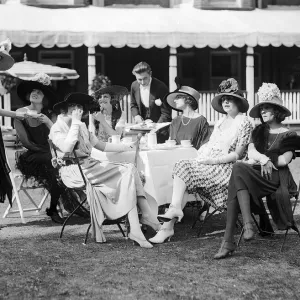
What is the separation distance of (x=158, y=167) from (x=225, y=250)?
1718 millimetres

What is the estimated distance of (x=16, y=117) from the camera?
868 cm

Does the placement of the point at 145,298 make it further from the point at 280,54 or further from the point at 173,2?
the point at 280,54

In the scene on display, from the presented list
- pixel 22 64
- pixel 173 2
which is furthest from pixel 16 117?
pixel 173 2

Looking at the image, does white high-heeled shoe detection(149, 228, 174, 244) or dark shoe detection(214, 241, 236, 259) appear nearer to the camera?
dark shoe detection(214, 241, 236, 259)

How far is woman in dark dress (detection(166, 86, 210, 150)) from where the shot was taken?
8.84 m

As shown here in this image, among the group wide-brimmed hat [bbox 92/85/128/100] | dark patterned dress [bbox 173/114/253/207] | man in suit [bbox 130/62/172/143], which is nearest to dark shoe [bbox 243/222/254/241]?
Result: dark patterned dress [bbox 173/114/253/207]

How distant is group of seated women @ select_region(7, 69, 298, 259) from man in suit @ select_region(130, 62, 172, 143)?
192 centimetres

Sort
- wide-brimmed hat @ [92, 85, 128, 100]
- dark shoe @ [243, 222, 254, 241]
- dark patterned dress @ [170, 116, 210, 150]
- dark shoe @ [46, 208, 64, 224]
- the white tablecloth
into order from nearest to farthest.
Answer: dark shoe @ [243, 222, 254, 241] → the white tablecloth → dark shoe @ [46, 208, 64, 224] → dark patterned dress @ [170, 116, 210, 150] → wide-brimmed hat @ [92, 85, 128, 100]

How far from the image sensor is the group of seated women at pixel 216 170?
6965 mm

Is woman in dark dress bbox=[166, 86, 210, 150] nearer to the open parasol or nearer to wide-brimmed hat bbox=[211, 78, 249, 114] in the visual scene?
wide-brimmed hat bbox=[211, 78, 249, 114]

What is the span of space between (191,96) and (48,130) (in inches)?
61.1

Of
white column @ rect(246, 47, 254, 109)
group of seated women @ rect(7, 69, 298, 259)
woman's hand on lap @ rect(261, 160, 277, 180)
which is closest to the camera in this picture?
group of seated women @ rect(7, 69, 298, 259)

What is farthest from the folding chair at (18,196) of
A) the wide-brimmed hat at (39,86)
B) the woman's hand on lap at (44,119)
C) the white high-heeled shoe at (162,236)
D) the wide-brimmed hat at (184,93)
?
the white high-heeled shoe at (162,236)

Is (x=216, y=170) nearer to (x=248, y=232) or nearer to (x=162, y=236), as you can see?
(x=162, y=236)
